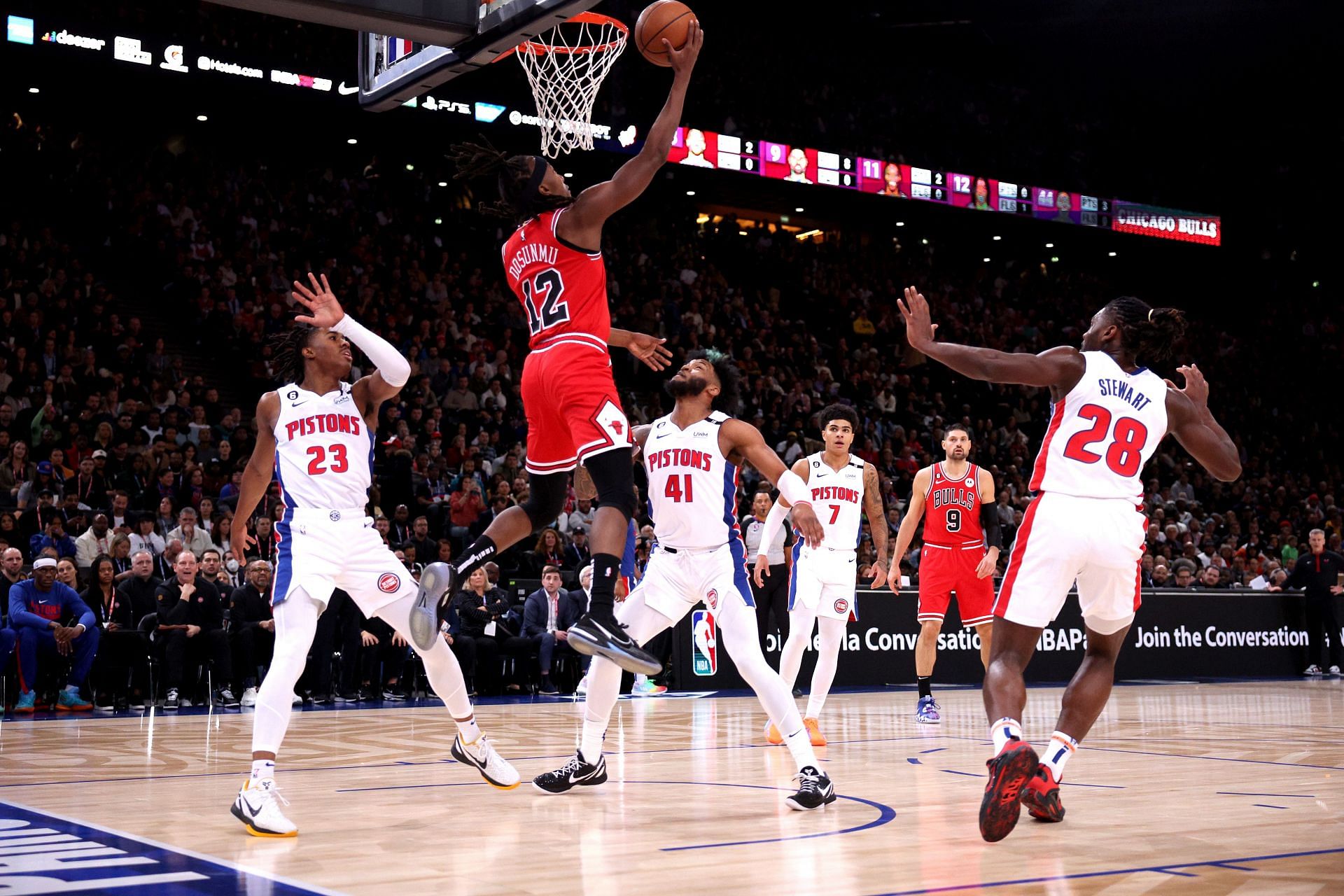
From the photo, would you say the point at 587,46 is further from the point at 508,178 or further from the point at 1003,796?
the point at 1003,796

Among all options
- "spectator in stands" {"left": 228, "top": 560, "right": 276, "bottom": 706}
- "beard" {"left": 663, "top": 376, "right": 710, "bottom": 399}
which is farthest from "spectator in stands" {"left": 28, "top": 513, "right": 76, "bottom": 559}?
"beard" {"left": 663, "top": 376, "right": 710, "bottom": 399}

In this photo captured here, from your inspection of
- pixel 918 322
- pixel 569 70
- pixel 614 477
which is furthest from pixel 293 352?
pixel 569 70

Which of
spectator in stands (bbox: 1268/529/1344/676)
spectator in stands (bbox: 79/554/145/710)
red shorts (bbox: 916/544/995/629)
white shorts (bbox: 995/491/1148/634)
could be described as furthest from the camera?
spectator in stands (bbox: 1268/529/1344/676)

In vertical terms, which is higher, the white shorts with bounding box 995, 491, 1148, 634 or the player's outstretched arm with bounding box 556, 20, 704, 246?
the player's outstretched arm with bounding box 556, 20, 704, 246

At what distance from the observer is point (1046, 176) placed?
94.6 feet

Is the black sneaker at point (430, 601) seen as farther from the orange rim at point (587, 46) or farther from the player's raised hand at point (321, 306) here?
the orange rim at point (587, 46)

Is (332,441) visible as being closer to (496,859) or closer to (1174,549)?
(496,859)

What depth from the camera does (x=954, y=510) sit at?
11.3m

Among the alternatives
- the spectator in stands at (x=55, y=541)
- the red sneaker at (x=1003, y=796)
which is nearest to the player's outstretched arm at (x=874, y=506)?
the red sneaker at (x=1003, y=796)

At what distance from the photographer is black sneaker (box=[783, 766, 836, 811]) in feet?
18.8

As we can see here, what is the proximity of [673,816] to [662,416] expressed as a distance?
1069 cm

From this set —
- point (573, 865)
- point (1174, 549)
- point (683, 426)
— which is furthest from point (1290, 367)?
point (573, 865)

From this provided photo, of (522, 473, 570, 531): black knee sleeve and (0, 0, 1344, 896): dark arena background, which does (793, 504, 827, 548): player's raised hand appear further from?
(522, 473, 570, 531): black knee sleeve

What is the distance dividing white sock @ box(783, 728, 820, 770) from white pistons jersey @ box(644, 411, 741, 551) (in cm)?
99
